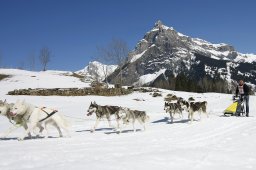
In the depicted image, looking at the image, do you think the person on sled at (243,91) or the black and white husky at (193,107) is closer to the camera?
the black and white husky at (193,107)

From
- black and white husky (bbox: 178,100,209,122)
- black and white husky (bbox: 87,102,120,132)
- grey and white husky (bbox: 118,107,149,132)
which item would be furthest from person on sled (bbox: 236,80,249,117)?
black and white husky (bbox: 87,102,120,132)

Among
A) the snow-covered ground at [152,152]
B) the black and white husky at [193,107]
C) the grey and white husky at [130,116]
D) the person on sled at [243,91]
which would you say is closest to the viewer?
the snow-covered ground at [152,152]

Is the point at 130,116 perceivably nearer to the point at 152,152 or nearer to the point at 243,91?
the point at 152,152

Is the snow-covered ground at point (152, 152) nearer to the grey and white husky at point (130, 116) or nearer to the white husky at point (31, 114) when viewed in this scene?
the white husky at point (31, 114)

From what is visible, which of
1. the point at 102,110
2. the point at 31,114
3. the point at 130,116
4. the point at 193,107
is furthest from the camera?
the point at 193,107

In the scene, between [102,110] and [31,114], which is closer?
[31,114]

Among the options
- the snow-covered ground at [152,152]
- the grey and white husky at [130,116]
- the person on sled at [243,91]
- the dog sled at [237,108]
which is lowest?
the snow-covered ground at [152,152]

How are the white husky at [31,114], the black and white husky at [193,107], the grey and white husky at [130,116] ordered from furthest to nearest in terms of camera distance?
the black and white husky at [193,107], the grey and white husky at [130,116], the white husky at [31,114]

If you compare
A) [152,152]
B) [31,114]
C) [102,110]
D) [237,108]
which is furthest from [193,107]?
[152,152]

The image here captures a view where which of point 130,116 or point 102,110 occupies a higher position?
point 102,110

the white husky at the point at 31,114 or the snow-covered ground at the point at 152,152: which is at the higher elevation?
the white husky at the point at 31,114

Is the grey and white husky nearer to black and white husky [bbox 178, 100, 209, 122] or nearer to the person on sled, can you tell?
black and white husky [bbox 178, 100, 209, 122]

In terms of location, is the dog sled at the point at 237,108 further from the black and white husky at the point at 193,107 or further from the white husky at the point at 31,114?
the white husky at the point at 31,114

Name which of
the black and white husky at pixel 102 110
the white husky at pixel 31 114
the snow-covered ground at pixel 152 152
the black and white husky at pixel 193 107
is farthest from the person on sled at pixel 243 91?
the white husky at pixel 31 114
